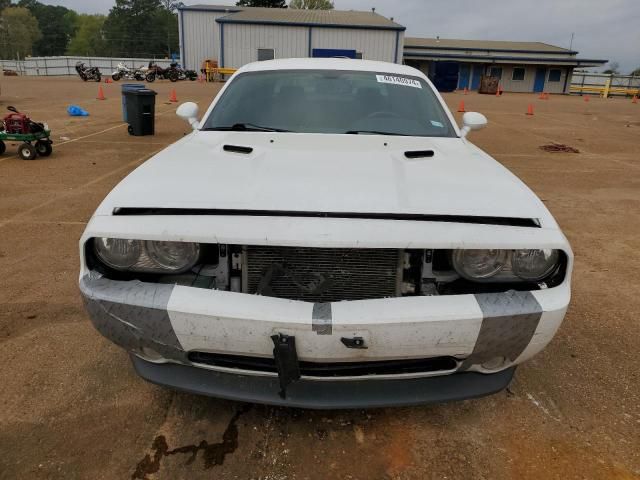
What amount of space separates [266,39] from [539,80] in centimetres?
2465

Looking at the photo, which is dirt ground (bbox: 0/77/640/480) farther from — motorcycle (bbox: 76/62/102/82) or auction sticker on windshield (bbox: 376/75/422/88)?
motorcycle (bbox: 76/62/102/82)

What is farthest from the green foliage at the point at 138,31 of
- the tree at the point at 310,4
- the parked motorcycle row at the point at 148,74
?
the parked motorcycle row at the point at 148,74

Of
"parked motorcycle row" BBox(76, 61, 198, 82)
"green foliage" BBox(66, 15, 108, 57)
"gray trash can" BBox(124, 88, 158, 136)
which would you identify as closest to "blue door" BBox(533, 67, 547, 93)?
"parked motorcycle row" BBox(76, 61, 198, 82)

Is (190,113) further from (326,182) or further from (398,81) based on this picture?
(326,182)

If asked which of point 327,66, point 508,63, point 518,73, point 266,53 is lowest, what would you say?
point 327,66

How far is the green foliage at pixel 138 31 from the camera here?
8225cm

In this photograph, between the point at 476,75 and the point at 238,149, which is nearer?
the point at 238,149

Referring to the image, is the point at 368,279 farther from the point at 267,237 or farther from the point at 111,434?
the point at 111,434

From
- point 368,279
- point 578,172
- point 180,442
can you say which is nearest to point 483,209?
point 368,279

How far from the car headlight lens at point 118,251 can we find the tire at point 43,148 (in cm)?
735

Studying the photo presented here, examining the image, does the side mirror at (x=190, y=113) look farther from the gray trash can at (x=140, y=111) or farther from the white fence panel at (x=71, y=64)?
the white fence panel at (x=71, y=64)

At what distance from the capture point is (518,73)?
139ft

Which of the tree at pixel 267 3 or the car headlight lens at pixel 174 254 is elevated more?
the tree at pixel 267 3

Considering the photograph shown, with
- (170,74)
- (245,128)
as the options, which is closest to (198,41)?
(170,74)
